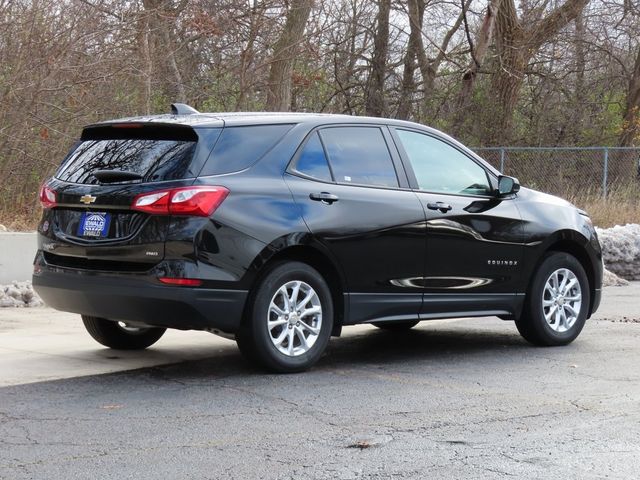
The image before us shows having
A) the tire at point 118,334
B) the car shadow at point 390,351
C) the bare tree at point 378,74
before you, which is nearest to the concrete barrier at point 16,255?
the tire at point 118,334

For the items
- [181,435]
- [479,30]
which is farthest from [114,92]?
[479,30]

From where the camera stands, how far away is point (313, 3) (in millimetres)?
A: 20188

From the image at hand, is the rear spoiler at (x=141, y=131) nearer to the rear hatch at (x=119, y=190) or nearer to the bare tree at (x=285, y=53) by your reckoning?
the rear hatch at (x=119, y=190)

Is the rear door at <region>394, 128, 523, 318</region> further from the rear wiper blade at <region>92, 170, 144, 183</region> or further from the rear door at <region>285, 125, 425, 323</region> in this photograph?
the rear wiper blade at <region>92, 170, 144, 183</region>

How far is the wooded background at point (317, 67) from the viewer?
14.4 m

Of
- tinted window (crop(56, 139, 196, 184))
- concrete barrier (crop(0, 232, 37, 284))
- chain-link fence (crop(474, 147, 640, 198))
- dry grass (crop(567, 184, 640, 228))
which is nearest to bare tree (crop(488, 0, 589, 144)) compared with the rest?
chain-link fence (crop(474, 147, 640, 198))

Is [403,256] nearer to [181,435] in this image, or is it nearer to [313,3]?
[181,435]

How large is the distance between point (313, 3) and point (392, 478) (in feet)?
52.7

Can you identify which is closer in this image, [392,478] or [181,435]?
[392,478]

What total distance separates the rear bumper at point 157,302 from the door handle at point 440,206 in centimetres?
183

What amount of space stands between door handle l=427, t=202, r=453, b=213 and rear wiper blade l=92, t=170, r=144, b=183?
2264mm

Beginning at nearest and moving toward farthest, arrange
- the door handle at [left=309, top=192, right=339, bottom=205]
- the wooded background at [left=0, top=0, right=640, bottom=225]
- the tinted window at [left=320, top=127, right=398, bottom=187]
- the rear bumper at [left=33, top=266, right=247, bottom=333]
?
1. the rear bumper at [left=33, top=266, right=247, bottom=333]
2. the door handle at [left=309, top=192, right=339, bottom=205]
3. the tinted window at [left=320, top=127, right=398, bottom=187]
4. the wooded background at [left=0, top=0, right=640, bottom=225]

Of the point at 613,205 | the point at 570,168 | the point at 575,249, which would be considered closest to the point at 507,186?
the point at 575,249

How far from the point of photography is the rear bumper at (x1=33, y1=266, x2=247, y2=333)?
7.03 metres
